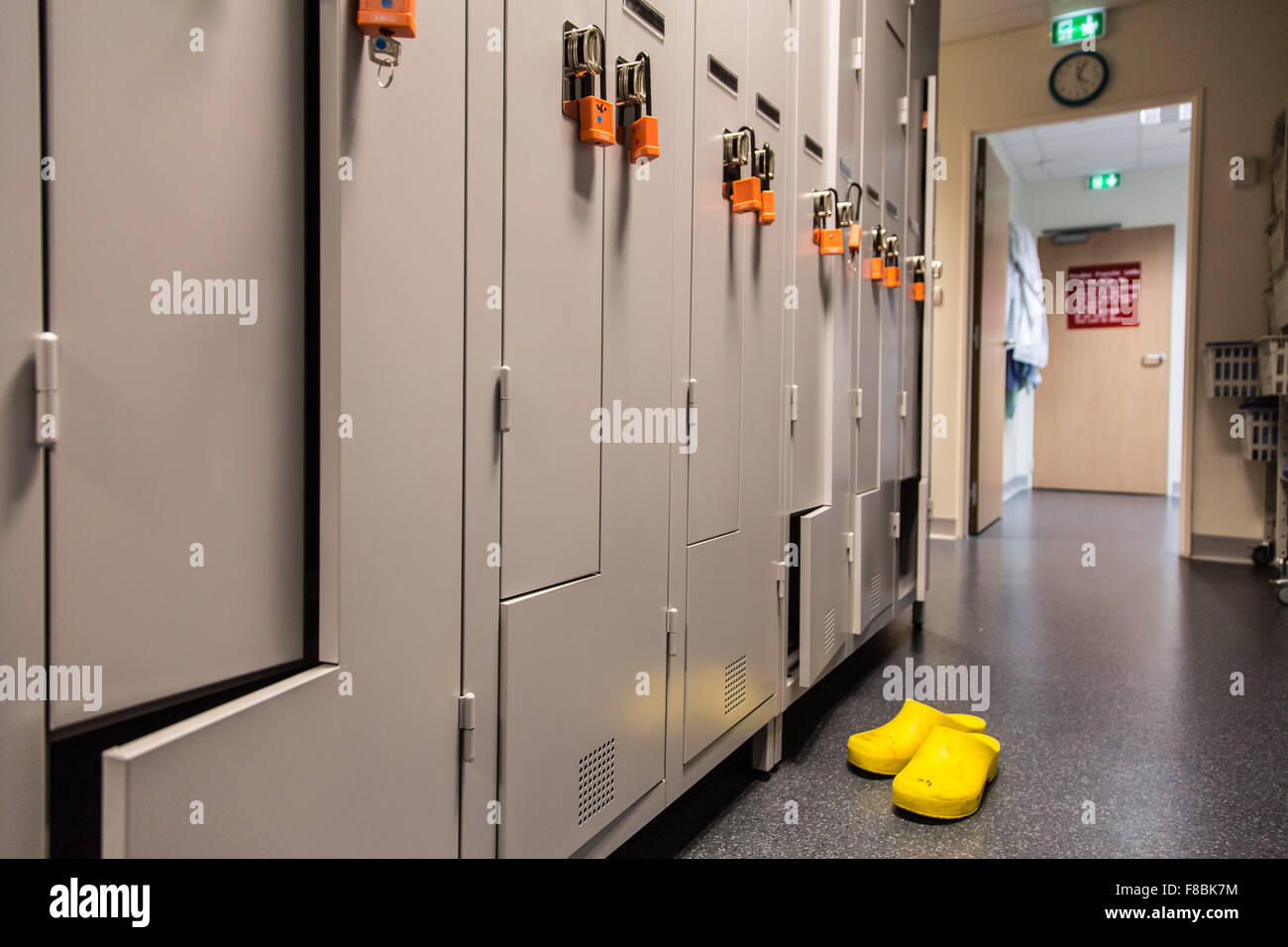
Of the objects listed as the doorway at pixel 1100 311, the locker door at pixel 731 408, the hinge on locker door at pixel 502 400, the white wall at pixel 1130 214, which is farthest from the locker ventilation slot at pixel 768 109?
the white wall at pixel 1130 214

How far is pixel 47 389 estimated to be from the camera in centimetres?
58

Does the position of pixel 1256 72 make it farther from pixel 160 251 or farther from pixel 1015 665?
pixel 160 251

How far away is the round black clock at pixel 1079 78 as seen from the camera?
187 inches

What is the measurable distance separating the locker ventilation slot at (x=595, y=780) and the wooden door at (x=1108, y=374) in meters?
8.24

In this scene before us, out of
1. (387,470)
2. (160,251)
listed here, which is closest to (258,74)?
(160,251)

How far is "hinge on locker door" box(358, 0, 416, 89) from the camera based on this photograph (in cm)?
77

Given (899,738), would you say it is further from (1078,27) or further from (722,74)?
(1078,27)

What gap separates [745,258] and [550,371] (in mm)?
722

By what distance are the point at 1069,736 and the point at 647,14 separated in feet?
6.38

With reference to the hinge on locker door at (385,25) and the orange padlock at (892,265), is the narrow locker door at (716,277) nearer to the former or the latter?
the hinge on locker door at (385,25)

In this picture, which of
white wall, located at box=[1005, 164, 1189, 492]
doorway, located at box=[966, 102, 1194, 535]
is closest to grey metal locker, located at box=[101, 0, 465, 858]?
doorway, located at box=[966, 102, 1194, 535]

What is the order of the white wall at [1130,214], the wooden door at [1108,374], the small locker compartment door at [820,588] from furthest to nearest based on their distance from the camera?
the wooden door at [1108,374], the white wall at [1130,214], the small locker compartment door at [820,588]

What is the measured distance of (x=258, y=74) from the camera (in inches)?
29.4

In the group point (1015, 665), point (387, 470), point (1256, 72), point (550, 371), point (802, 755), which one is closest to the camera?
point (387, 470)
